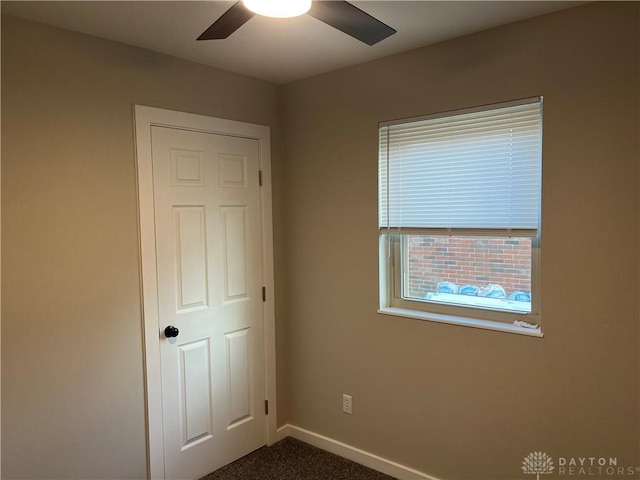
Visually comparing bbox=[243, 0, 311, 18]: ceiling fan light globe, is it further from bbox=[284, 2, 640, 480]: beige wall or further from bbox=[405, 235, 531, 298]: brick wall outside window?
bbox=[405, 235, 531, 298]: brick wall outside window

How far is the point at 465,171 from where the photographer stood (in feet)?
7.59

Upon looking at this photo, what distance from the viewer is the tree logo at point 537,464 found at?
2.09m

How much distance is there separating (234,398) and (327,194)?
143 centimetres

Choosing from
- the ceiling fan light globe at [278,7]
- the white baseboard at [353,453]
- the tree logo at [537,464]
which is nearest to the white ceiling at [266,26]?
the ceiling fan light globe at [278,7]

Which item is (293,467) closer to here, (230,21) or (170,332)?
(170,332)

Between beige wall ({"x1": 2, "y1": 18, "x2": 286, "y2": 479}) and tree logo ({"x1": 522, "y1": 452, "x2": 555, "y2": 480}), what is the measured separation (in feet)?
6.42

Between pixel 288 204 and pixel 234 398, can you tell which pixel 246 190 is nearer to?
pixel 288 204

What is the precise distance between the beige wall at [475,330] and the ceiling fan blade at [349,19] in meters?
0.80

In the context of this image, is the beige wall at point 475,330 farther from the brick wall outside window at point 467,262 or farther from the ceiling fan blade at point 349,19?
the ceiling fan blade at point 349,19

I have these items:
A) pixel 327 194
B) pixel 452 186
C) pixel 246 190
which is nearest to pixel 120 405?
pixel 246 190

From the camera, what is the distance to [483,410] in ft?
7.50

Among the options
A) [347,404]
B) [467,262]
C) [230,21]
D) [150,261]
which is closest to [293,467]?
[347,404]

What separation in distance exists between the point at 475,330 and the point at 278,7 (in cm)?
175

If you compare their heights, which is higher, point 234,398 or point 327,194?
point 327,194
